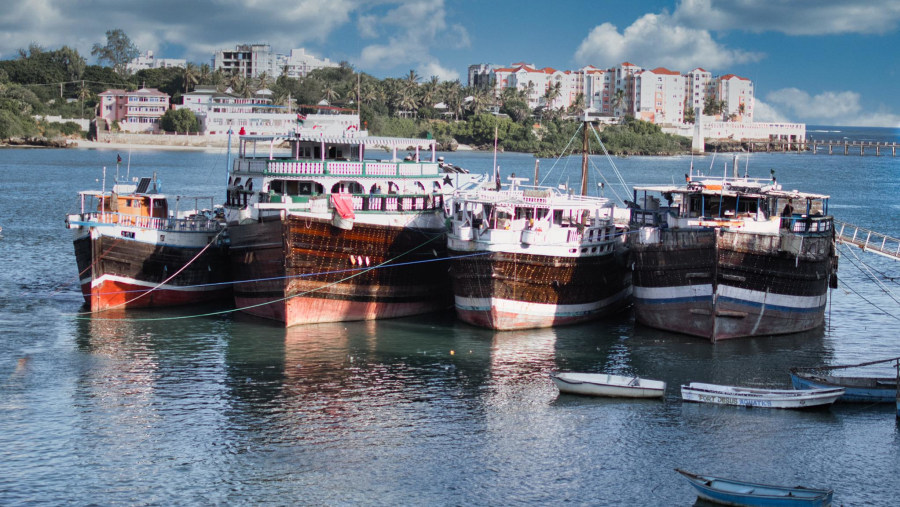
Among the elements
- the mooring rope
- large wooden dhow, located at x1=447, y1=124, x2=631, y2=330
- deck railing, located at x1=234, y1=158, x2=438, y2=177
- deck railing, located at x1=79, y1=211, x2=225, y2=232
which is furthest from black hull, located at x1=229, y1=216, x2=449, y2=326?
deck railing, located at x1=234, y1=158, x2=438, y2=177

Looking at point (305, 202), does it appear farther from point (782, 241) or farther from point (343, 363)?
point (782, 241)

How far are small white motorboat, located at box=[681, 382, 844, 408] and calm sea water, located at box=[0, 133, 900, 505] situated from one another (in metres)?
0.46

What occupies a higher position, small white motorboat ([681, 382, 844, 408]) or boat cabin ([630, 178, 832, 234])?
boat cabin ([630, 178, 832, 234])

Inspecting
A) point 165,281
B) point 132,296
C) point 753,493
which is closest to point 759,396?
point 753,493

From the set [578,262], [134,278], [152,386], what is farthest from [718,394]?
A: [134,278]

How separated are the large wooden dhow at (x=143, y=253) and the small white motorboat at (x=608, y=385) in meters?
20.2

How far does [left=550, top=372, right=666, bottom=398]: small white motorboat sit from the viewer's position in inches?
1320

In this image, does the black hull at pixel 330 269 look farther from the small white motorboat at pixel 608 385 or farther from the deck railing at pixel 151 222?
the small white motorboat at pixel 608 385

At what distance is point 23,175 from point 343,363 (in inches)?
4266

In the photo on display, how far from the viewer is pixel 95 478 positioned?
26.3m

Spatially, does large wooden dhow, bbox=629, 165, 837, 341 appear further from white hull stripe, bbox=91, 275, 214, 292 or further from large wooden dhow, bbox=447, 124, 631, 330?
white hull stripe, bbox=91, 275, 214, 292

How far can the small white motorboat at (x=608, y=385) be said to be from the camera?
3353cm

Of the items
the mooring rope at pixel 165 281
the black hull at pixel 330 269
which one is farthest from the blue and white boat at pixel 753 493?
the mooring rope at pixel 165 281

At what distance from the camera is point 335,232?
4197cm
